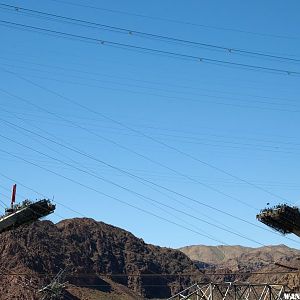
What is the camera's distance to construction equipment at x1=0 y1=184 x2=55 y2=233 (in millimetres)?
50000

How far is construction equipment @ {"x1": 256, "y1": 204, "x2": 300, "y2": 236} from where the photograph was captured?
2121 inches

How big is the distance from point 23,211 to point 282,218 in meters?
23.6

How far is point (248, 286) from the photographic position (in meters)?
52.1

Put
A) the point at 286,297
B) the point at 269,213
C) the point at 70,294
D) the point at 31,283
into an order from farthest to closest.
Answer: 1. the point at 70,294
2. the point at 31,283
3. the point at 286,297
4. the point at 269,213

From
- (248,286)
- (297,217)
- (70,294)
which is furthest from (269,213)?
(70,294)

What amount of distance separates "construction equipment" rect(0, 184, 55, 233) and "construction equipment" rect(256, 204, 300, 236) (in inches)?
779

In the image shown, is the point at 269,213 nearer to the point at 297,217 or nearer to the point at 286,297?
the point at 297,217

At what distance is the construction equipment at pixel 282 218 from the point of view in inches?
2121

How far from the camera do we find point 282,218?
179 ft

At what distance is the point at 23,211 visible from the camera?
50.1 metres

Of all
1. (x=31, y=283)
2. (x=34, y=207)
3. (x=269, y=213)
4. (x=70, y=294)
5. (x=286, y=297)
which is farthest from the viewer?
(x=70, y=294)

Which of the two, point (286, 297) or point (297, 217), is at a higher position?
point (297, 217)

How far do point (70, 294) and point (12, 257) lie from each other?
2294cm

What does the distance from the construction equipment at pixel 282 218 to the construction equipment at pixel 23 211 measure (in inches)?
779
